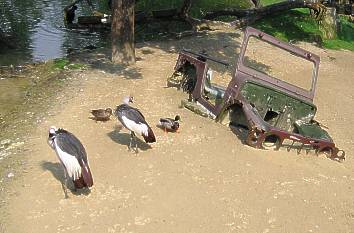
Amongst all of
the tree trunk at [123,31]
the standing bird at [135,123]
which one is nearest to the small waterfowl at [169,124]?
the standing bird at [135,123]

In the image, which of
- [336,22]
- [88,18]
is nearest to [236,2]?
[336,22]

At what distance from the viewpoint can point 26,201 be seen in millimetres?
8656

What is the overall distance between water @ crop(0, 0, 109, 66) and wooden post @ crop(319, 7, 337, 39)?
386 inches

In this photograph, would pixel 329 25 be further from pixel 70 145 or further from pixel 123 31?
pixel 70 145

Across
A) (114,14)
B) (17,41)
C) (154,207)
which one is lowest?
(17,41)

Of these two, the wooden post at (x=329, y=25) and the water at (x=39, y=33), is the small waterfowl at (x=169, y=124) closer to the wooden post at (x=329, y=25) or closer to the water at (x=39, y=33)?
the water at (x=39, y=33)

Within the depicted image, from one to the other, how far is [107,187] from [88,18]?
14447 millimetres

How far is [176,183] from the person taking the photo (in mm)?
9430

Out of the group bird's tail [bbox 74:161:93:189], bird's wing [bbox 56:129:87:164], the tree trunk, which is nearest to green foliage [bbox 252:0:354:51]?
the tree trunk

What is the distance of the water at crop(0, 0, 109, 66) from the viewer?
18312 mm

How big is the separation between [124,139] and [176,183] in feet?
7.18

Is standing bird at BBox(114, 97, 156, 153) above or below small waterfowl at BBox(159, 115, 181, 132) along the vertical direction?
above

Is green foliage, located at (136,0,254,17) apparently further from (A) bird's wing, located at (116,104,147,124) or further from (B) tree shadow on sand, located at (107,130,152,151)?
(A) bird's wing, located at (116,104,147,124)

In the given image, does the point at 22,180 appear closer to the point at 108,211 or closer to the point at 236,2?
the point at 108,211
